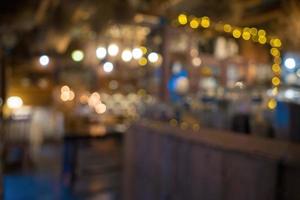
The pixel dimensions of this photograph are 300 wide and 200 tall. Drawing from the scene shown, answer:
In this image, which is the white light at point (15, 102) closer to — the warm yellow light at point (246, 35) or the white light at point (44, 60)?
the white light at point (44, 60)

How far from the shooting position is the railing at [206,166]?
1488 millimetres

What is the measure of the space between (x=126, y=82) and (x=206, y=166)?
5.69 m

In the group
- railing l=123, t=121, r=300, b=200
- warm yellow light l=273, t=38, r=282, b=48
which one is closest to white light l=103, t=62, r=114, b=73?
warm yellow light l=273, t=38, r=282, b=48

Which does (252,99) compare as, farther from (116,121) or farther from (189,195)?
(116,121)

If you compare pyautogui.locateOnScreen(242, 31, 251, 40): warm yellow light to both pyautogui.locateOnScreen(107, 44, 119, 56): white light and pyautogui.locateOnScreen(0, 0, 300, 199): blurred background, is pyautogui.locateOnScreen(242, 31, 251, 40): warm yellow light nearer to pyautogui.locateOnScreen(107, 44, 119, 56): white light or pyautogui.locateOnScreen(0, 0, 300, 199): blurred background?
pyautogui.locateOnScreen(0, 0, 300, 199): blurred background

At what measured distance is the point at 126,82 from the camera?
24.6 ft

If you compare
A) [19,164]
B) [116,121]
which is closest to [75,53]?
[116,121]

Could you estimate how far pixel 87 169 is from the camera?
465 cm

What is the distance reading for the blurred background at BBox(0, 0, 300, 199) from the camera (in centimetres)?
223

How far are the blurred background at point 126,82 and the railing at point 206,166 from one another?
28 mm

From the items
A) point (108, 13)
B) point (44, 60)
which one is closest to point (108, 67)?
point (44, 60)

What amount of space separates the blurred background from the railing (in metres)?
0.03

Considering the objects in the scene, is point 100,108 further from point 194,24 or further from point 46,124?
point 194,24

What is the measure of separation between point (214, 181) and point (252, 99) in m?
0.61
